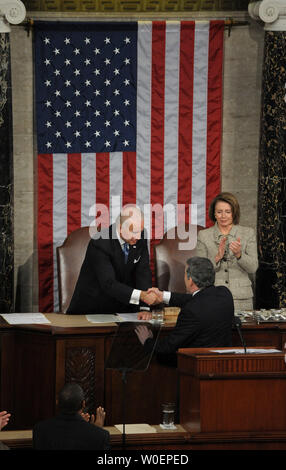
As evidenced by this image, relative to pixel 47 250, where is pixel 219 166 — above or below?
above

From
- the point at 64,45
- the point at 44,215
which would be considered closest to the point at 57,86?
the point at 64,45

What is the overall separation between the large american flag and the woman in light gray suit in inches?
80.5

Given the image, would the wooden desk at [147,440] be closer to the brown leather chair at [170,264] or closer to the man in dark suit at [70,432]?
the man in dark suit at [70,432]

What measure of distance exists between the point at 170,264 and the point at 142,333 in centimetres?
337

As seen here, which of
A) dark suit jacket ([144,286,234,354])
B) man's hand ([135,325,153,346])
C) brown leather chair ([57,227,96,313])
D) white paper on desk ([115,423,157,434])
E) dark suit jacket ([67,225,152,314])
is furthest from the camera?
brown leather chair ([57,227,96,313])

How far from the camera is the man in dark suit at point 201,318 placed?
193 inches

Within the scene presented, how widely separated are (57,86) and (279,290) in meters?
3.23

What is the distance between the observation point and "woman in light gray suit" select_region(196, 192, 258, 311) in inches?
262

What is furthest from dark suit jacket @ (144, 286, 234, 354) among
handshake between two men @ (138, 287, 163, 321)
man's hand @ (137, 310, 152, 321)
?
handshake between two men @ (138, 287, 163, 321)

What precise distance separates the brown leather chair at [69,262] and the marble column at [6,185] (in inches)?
21.5

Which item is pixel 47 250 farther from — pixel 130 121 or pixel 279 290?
pixel 279 290

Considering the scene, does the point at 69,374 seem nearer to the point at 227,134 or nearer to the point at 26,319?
the point at 26,319

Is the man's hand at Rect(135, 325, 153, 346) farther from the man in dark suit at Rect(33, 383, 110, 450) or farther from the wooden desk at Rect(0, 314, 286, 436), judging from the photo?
the man in dark suit at Rect(33, 383, 110, 450)
